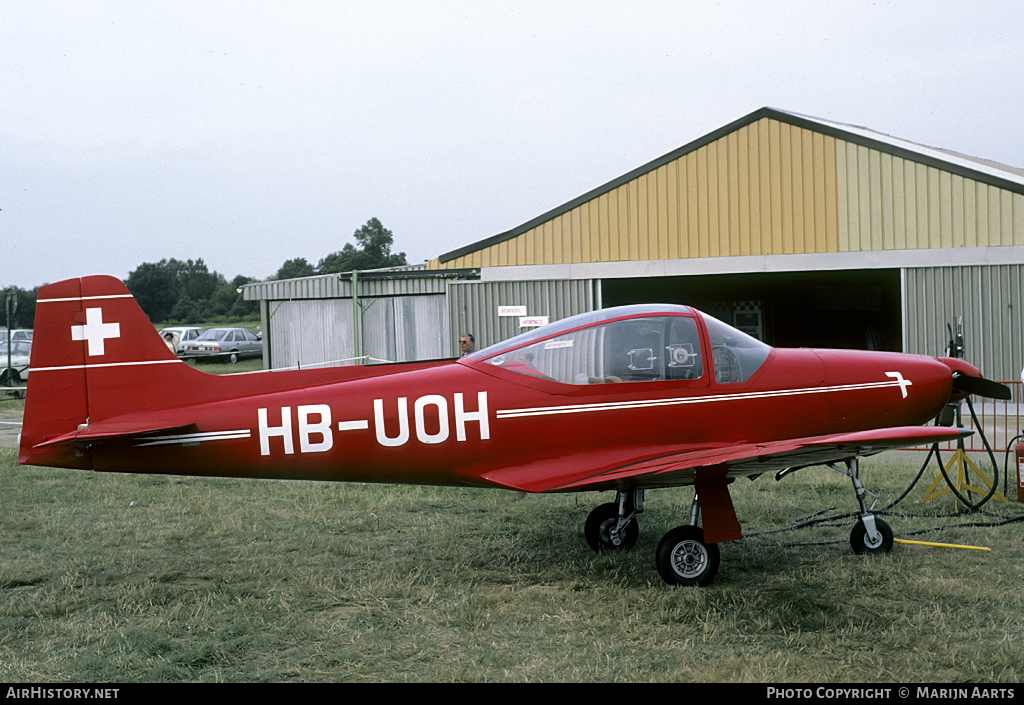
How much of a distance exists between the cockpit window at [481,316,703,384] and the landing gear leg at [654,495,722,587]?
3.84 feet

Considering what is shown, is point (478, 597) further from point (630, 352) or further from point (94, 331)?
point (94, 331)

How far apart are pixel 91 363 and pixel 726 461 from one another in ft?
14.8

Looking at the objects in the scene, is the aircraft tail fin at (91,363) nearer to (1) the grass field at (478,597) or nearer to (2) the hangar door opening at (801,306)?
(1) the grass field at (478,597)

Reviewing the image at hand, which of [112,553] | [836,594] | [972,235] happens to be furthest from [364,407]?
[972,235]

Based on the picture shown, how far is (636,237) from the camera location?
17.2 metres

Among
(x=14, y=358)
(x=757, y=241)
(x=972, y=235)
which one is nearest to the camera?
(x=972, y=235)

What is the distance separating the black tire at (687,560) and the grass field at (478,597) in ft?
0.48

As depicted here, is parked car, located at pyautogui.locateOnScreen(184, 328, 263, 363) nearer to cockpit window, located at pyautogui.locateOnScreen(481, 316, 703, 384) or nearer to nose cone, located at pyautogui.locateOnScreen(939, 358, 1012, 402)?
cockpit window, located at pyautogui.locateOnScreen(481, 316, 703, 384)

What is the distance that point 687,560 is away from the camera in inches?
231

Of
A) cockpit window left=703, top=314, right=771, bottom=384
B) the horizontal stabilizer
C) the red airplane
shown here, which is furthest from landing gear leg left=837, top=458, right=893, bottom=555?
the horizontal stabilizer

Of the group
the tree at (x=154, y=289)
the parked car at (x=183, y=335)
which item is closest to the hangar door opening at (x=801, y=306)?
the parked car at (x=183, y=335)

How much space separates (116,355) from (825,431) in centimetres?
532

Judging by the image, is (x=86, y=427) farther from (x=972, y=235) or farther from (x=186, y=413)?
(x=972, y=235)

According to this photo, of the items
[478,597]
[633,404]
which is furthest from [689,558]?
[478,597]
